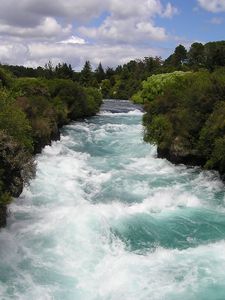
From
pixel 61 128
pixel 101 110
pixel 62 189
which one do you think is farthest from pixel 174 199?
pixel 101 110

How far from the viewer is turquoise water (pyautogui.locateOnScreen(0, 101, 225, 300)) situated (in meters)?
14.9

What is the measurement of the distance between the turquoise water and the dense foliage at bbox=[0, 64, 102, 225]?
1.98 meters

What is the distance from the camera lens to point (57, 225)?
19.2 m

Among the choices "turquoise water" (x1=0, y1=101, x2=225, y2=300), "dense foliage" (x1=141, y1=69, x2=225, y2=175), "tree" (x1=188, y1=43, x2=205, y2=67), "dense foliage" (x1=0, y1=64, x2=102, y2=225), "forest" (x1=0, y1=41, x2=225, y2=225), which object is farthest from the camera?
"tree" (x1=188, y1=43, x2=205, y2=67)

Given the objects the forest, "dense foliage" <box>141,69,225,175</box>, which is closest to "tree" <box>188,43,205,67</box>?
the forest

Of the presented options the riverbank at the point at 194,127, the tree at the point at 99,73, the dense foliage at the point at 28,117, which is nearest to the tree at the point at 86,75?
the tree at the point at 99,73

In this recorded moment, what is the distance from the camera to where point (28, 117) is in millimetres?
35594

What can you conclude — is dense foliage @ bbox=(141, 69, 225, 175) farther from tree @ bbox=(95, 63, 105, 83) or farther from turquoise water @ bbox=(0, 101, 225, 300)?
tree @ bbox=(95, 63, 105, 83)

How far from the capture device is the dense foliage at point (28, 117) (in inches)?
719

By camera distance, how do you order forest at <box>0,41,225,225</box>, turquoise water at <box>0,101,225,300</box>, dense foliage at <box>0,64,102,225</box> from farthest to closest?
forest at <box>0,41,225,225</box> < dense foliage at <box>0,64,102,225</box> < turquoise water at <box>0,101,225,300</box>

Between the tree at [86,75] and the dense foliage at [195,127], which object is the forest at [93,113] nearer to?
the dense foliage at [195,127]

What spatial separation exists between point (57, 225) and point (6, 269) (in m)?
3.79

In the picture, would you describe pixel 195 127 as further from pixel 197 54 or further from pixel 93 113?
pixel 197 54

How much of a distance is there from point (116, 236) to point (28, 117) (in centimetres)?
1919
